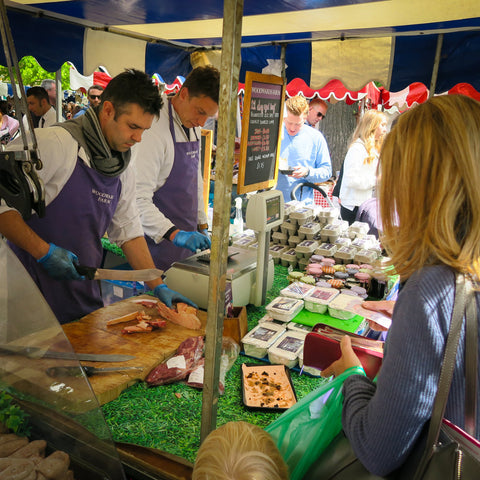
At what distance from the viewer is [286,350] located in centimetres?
214

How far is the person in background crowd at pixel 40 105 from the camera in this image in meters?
6.88

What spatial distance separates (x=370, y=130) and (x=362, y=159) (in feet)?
1.24

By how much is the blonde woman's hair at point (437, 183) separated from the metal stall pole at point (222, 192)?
1.45 feet

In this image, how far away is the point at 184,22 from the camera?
3910 mm

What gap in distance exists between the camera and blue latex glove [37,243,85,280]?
239 centimetres

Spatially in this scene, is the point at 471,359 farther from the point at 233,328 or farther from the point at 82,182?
the point at 82,182

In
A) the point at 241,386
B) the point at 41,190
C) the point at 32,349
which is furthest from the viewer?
the point at 241,386

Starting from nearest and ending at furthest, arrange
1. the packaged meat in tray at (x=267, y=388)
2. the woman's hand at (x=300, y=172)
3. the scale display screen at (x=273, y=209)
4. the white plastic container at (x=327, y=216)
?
1. the packaged meat in tray at (x=267, y=388)
2. the scale display screen at (x=273, y=209)
3. the white plastic container at (x=327, y=216)
4. the woman's hand at (x=300, y=172)

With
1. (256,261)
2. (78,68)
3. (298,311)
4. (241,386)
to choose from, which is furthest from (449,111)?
(78,68)

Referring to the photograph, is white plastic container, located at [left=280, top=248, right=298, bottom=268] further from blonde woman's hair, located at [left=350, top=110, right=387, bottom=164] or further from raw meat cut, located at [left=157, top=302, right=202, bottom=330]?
blonde woman's hair, located at [left=350, top=110, right=387, bottom=164]

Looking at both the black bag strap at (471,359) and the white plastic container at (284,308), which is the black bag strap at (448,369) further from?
the white plastic container at (284,308)

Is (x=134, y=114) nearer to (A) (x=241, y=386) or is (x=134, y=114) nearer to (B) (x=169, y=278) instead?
(B) (x=169, y=278)

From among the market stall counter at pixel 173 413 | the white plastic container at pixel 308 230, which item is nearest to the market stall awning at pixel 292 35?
the white plastic container at pixel 308 230

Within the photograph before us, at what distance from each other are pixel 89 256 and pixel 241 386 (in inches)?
58.9
